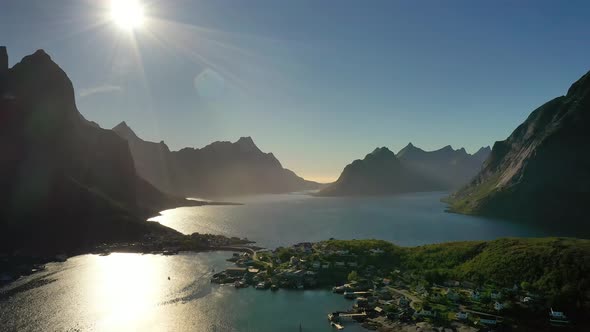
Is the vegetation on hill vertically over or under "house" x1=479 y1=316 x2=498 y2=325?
over

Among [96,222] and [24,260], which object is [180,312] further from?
[96,222]

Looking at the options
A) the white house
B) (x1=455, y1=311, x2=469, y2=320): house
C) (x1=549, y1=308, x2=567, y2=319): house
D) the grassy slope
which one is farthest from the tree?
(x1=549, y1=308, x2=567, y2=319): house

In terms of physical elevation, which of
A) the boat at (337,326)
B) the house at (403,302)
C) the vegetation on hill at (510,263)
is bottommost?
the boat at (337,326)

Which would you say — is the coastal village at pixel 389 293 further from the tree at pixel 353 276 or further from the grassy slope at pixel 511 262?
the grassy slope at pixel 511 262

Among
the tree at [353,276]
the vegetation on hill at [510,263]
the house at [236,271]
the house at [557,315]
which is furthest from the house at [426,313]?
the house at [236,271]

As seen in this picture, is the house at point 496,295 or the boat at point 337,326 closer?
the boat at point 337,326

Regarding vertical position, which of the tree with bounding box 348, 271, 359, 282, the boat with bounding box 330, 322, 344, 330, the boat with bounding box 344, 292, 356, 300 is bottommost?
the boat with bounding box 330, 322, 344, 330

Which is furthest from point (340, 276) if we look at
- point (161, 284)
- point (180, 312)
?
point (161, 284)

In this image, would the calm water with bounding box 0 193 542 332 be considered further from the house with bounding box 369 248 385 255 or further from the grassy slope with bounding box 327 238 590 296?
the grassy slope with bounding box 327 238 590 296

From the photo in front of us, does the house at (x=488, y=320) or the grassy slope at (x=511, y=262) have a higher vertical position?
the grassy slope at (x=511, y=262)
